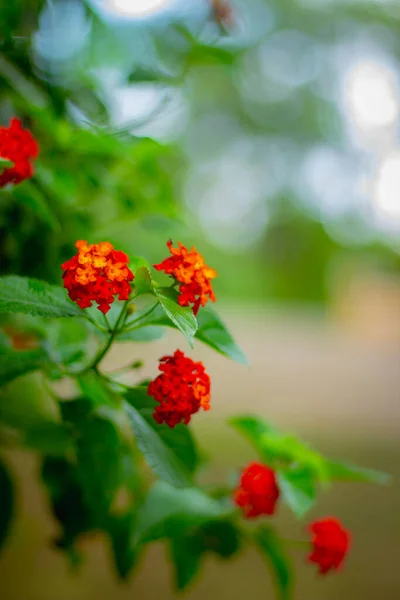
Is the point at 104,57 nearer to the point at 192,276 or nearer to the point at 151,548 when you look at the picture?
the point at 192,276

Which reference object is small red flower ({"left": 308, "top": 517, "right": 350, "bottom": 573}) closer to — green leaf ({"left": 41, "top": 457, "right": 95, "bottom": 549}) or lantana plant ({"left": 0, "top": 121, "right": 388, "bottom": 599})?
lantana plant ({"left": 0, "top": 121, "right": 388, "bottom": 599})

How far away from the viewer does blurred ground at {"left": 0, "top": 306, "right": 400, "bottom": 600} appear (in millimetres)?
2074

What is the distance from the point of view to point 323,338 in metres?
7.23

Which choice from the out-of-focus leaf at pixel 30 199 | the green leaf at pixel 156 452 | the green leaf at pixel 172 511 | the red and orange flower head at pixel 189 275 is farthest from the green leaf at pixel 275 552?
the out-of-focus leaf at pixel 30 199

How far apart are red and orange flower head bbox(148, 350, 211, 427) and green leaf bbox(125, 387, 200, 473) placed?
0.21 feet

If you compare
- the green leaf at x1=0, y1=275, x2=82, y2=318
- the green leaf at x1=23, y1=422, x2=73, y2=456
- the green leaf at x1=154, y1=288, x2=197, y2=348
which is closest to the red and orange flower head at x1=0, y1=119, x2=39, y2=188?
the green leaf at x1=0, y1=275, x2=82, y2=318

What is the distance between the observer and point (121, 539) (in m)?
1.16

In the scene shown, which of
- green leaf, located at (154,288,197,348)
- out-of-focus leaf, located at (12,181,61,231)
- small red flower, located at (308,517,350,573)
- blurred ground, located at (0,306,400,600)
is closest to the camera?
green leaf, located at (154,288,197,348)

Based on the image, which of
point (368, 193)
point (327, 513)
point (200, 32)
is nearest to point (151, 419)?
point (200, 32)

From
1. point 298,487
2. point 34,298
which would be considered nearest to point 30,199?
point 34,298

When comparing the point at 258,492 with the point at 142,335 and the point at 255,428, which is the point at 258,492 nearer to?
the point at 255,428

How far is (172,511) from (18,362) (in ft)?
1.17

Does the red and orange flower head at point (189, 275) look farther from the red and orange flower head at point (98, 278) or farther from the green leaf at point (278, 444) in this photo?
the green leaf at point (278, 444)

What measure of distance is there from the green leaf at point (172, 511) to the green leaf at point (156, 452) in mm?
143
